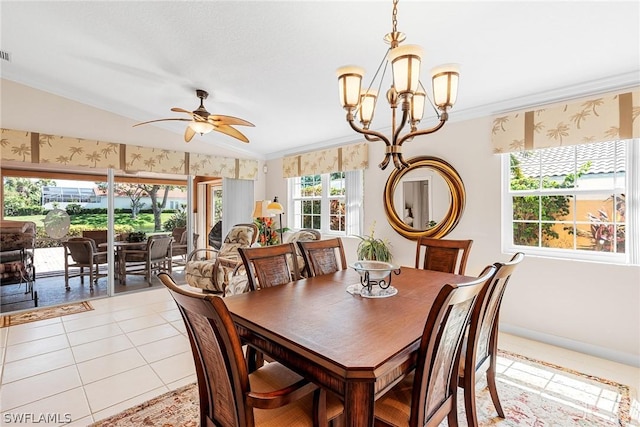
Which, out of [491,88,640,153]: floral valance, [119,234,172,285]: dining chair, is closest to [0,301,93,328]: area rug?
[119,234,172,285]: dining chair

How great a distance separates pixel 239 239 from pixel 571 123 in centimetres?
434

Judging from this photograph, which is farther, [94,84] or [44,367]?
[94,84]

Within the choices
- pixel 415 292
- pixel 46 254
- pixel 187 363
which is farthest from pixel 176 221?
pixel 415 292

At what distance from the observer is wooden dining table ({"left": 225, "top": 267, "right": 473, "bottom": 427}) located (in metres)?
0.97

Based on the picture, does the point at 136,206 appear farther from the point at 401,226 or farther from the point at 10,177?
the point at 401,226

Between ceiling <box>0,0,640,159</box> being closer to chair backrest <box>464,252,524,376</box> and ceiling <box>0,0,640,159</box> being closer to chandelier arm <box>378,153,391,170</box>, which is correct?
chandelier arm <box>378,153,391,170</box>

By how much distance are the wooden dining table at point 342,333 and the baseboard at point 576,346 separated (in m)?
1.90

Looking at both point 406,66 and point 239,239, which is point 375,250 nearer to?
point 239,239

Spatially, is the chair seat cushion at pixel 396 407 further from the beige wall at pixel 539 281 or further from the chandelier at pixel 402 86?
the beige wall at pixel 539 281

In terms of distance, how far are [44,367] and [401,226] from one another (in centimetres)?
392

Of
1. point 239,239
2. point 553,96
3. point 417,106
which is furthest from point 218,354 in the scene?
point 239,239

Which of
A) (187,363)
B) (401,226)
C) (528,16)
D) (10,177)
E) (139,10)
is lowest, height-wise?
(187,363)

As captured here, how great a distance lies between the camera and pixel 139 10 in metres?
2.37

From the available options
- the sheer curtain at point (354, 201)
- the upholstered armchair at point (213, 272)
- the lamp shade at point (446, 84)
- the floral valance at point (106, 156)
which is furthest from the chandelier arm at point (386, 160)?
the floral valance at point (106, 156)
